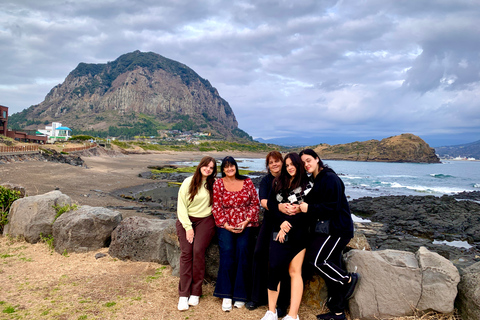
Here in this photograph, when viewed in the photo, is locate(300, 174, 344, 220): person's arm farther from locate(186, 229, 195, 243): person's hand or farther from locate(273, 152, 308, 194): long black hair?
locate(186, 229, 195, 243): person's hand

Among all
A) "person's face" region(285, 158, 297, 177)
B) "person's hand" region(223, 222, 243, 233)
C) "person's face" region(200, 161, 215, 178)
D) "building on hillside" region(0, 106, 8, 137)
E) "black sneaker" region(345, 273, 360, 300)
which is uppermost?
"building on hillside" region(0, 106, 8, 137)

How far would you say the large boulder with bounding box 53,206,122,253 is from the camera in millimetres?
6562

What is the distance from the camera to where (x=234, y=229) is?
4691 millimetres

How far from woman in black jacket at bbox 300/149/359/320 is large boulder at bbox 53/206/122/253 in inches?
192

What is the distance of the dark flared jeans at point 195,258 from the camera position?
4.73 metres

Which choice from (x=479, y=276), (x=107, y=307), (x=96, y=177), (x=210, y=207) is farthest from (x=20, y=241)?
(x=96, y=177)

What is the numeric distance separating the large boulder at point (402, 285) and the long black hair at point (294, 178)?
1490 millimetres

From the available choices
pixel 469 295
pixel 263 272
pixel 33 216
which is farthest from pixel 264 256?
pixel 33 216

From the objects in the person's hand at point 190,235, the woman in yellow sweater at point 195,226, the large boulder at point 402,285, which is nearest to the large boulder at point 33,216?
the woman in yellow sweater at point 195,226

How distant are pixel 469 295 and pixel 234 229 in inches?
130

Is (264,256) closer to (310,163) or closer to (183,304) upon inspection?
(183,304)

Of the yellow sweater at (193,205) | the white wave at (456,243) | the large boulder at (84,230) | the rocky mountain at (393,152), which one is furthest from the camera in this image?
the rocky mountain at (393,152)

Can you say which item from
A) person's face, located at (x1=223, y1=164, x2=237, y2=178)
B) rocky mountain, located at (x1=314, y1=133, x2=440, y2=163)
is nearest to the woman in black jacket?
person's face, located at (x1=223, y1=164, x2=237, y2=178)

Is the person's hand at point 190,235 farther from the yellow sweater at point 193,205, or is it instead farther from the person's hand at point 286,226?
the person's hand at point 286,226
